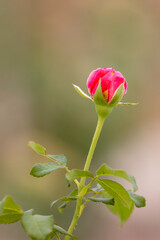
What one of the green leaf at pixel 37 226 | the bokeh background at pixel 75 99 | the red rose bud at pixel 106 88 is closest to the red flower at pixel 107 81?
the red rose bud at pixel 106 88

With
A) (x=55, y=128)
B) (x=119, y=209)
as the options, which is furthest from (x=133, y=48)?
(x=119, y=209)

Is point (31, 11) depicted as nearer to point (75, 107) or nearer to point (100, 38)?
point (100, 38)

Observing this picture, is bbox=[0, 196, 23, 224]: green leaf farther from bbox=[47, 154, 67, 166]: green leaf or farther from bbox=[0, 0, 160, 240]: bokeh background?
bbox=[0, 0, 160, 240]: bokeh background

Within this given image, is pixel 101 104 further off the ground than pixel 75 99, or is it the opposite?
pixel 75 99

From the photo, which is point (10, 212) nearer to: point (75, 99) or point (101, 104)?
point (101, 104)

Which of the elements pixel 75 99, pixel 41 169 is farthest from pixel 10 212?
pixel 75 99

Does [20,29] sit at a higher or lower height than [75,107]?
higher
